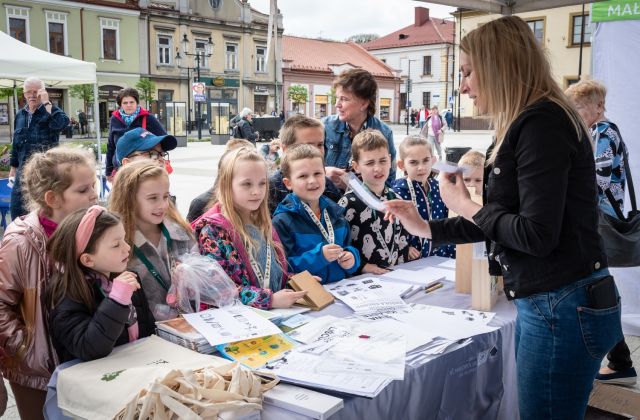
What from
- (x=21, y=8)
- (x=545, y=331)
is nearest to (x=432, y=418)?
(x=545, y=331)

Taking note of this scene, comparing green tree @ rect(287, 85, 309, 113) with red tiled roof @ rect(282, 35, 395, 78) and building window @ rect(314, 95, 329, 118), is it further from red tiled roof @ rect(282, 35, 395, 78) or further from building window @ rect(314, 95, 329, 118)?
building window @ rect(314, 95, 329, 118)

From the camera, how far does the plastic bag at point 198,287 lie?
2066 millimetres

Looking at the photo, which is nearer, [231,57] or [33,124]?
[33,124]

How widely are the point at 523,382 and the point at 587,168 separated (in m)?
0.60

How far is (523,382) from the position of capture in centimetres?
158

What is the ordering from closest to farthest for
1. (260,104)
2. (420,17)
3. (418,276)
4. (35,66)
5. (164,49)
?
(418,276) < (35,66) < (164,49) < (260,104) < (420,17)

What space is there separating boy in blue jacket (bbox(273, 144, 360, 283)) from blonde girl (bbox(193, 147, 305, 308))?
4.1 inches

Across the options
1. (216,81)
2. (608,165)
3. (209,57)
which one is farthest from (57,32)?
(608,165)

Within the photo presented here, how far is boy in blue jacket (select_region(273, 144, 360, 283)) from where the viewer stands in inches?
101

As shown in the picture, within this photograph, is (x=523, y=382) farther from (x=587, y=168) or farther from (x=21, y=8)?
(x=21, y=8)

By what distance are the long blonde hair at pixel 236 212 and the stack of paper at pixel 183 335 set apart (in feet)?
1.72

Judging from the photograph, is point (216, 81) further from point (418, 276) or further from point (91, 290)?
point (91, 290)

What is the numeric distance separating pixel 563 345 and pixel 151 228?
1.54m

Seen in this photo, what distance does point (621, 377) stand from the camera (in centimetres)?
328
